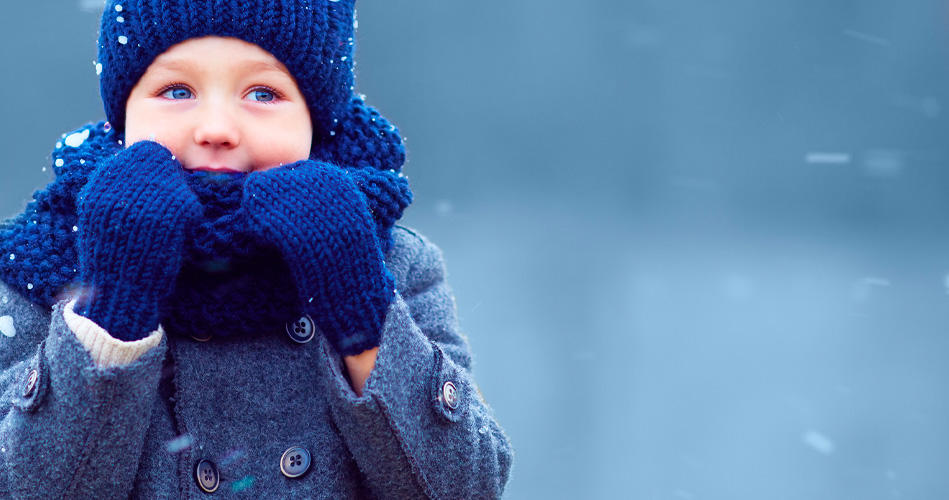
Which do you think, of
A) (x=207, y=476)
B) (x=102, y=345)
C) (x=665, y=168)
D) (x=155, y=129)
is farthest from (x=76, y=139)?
(x=665, y=168)

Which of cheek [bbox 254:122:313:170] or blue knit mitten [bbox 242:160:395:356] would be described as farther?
cheek [bbox 254:122:313:170]

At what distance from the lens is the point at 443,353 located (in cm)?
131

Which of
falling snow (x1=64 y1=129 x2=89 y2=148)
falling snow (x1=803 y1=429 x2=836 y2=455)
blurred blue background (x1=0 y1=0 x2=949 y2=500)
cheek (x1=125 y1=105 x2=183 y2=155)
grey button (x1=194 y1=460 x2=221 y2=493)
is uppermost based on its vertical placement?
cheek (x1=125 y1=105 x2=183 y2=155)

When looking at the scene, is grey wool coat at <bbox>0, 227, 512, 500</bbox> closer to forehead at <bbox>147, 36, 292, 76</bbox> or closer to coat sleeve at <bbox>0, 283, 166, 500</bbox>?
coat sleeve at <bbox>0, 283, 166, 500</bbox>

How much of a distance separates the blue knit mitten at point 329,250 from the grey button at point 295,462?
155 millimetres

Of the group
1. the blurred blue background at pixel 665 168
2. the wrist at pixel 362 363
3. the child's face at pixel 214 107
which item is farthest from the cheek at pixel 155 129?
the blurred blue background at pixel 665 168

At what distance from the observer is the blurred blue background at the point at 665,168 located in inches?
140

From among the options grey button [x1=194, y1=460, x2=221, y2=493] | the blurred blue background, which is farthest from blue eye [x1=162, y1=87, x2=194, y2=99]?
the blurred blue background

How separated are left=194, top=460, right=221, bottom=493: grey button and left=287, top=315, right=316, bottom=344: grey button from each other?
7.9 inches

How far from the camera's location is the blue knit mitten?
47.3 inches

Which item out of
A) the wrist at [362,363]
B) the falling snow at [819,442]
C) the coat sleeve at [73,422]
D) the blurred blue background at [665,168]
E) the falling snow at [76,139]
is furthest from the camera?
the blurred blue background at [665,168]

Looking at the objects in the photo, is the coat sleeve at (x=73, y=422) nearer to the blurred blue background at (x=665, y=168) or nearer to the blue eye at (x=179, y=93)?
the blue eye at (x=179, y=93)

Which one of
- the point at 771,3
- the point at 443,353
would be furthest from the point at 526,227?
the point at 443,353

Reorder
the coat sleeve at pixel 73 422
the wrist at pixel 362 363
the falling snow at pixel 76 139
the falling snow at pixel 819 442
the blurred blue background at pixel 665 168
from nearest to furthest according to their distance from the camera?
the coat sleeve at pixel 73 422, the wrist at pixel 362 363, the falling snow at pixel 76 139, the falling snow at pixel 819 442, the blurred blue background at pixel 665 168
